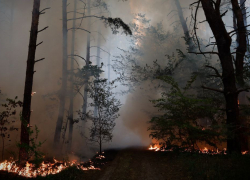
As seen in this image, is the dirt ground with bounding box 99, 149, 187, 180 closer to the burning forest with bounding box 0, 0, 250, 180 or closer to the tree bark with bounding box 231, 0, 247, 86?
the burning forest with bounding box 0, 0, 250, 180

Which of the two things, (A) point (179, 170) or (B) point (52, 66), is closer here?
(A) point (179, 170)

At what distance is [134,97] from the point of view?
53.3 feet

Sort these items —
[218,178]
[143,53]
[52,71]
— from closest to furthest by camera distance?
[218,178], [143,53], [52,71]

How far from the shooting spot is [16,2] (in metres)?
20.0

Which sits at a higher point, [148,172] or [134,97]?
[134,97]

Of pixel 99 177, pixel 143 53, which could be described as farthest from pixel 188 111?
pixel 143 53

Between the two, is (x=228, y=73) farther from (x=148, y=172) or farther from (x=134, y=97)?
(x=134, y=97)

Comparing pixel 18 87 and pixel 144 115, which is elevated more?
pixel 18 87

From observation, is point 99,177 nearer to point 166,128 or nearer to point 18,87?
point 166,128

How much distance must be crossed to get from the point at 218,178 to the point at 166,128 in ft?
10.2

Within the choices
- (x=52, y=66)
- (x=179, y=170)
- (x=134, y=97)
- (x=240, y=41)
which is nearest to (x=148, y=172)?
(x=179, y=170)

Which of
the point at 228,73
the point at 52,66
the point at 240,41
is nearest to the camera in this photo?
the point at 228,73

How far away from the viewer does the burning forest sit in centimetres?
653

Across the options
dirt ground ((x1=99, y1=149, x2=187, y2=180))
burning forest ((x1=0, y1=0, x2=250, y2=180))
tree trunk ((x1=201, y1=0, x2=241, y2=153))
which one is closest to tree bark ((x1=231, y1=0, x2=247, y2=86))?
burning forest ((x1=0, y1=0, x2=250, y2=180))
